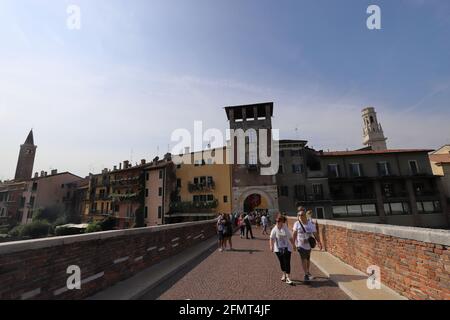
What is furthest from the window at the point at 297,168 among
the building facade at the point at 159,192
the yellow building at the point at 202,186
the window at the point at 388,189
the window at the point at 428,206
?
the building facade at the point at 159,192

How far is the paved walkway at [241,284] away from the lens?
5547 millimetres

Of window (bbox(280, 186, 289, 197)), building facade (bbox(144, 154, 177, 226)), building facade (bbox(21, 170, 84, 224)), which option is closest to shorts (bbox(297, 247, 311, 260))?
window (bbox(280, 186, 289, 197))

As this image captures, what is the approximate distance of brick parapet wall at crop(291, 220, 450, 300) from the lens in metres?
3.92

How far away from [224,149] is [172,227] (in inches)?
1126

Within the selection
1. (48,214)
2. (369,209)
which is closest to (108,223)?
(48,214)

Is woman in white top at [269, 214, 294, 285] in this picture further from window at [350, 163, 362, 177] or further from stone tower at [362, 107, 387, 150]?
stone tower at [362, 107, 387, 150]

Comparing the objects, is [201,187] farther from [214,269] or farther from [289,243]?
[289,243]

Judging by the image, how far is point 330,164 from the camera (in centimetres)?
3700

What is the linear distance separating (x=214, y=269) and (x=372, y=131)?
208 ft

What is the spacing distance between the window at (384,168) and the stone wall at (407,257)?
34496mm

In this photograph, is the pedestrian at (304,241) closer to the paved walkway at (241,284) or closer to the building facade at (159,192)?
the paved walkway at (241,284)

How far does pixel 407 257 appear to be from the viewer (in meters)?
4.86

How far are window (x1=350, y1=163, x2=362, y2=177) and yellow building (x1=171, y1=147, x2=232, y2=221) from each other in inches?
726

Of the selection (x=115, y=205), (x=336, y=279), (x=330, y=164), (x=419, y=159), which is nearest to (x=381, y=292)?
(x=336, y=279)
